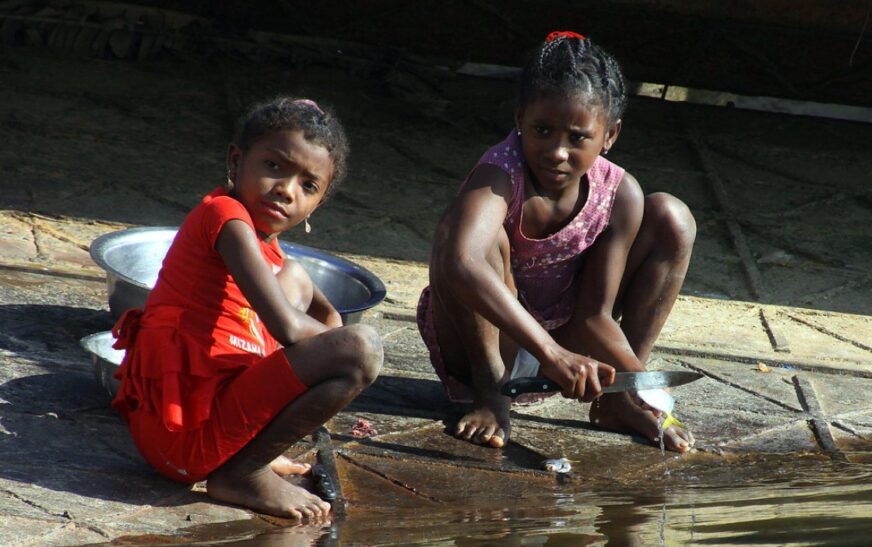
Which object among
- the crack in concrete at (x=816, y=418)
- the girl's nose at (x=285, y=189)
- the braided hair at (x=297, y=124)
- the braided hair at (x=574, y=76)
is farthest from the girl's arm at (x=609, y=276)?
the girl's nose at (x=285, y=189)

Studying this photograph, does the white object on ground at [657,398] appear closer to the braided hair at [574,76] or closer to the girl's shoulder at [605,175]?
the girl's shoulder at [605,175]

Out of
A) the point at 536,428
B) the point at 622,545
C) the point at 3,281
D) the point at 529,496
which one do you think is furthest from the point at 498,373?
the point at 3,281

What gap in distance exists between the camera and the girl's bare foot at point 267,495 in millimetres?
2822

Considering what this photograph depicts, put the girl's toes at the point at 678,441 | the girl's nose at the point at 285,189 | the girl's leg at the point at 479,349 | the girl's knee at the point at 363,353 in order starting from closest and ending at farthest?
the girl's knee at the point at 363,353 → the girl's nose at the point at 285,189 → the girl's leg at the point at 479,349 → the girl's toes at the point at 678,441

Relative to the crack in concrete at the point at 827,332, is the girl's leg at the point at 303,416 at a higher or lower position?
lower

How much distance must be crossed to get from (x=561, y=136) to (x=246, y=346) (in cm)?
103

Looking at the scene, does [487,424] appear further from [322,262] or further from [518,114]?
[322,262]

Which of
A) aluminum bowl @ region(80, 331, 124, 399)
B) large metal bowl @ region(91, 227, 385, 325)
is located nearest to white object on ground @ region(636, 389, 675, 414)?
large metal bowl @ region(91, 227, 385, 325)

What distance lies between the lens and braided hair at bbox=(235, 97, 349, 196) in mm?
2980

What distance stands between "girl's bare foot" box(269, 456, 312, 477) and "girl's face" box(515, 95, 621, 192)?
3.39ft

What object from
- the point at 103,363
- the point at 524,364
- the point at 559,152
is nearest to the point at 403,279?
the point at 524,364

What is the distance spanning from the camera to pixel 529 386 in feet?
10.4

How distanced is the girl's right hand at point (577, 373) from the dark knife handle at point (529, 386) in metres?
0.03

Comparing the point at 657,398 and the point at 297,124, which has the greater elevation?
the point at 297,124
